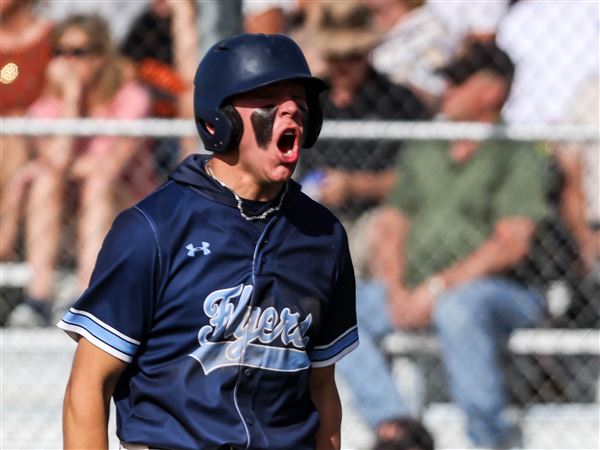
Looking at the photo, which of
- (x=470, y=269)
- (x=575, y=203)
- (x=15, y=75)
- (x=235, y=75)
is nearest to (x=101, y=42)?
(x=15, y=75)

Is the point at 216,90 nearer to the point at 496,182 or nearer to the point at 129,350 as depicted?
the point at 129,350

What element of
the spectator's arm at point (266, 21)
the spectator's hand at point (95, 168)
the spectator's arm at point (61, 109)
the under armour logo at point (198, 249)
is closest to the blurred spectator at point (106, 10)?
the spectator's arm at point (61, 109)

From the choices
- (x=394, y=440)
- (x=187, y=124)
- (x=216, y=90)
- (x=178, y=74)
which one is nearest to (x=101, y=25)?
(x=178, y=74)

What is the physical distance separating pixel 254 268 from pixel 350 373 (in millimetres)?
2494

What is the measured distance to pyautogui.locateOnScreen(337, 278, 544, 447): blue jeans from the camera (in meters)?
5.05

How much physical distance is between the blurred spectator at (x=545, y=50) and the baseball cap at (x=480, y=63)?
63 mm

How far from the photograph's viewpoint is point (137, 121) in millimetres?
5121

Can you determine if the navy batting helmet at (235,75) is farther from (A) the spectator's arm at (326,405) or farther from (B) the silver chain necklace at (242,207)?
(A) the spectator's arm at (326,405)

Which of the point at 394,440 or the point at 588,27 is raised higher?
the point at 588,27

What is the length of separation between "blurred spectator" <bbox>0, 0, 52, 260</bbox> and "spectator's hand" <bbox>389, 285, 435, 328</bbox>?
5.94ft

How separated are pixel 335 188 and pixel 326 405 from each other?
2400 mm

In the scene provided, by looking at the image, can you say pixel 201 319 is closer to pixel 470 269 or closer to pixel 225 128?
pixel 225 128

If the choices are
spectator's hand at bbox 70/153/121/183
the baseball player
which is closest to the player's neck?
the baseball player

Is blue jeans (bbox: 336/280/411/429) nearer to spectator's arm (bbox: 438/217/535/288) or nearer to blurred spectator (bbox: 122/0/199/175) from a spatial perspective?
spectator's arm (bbox: 438/217/535/288)
